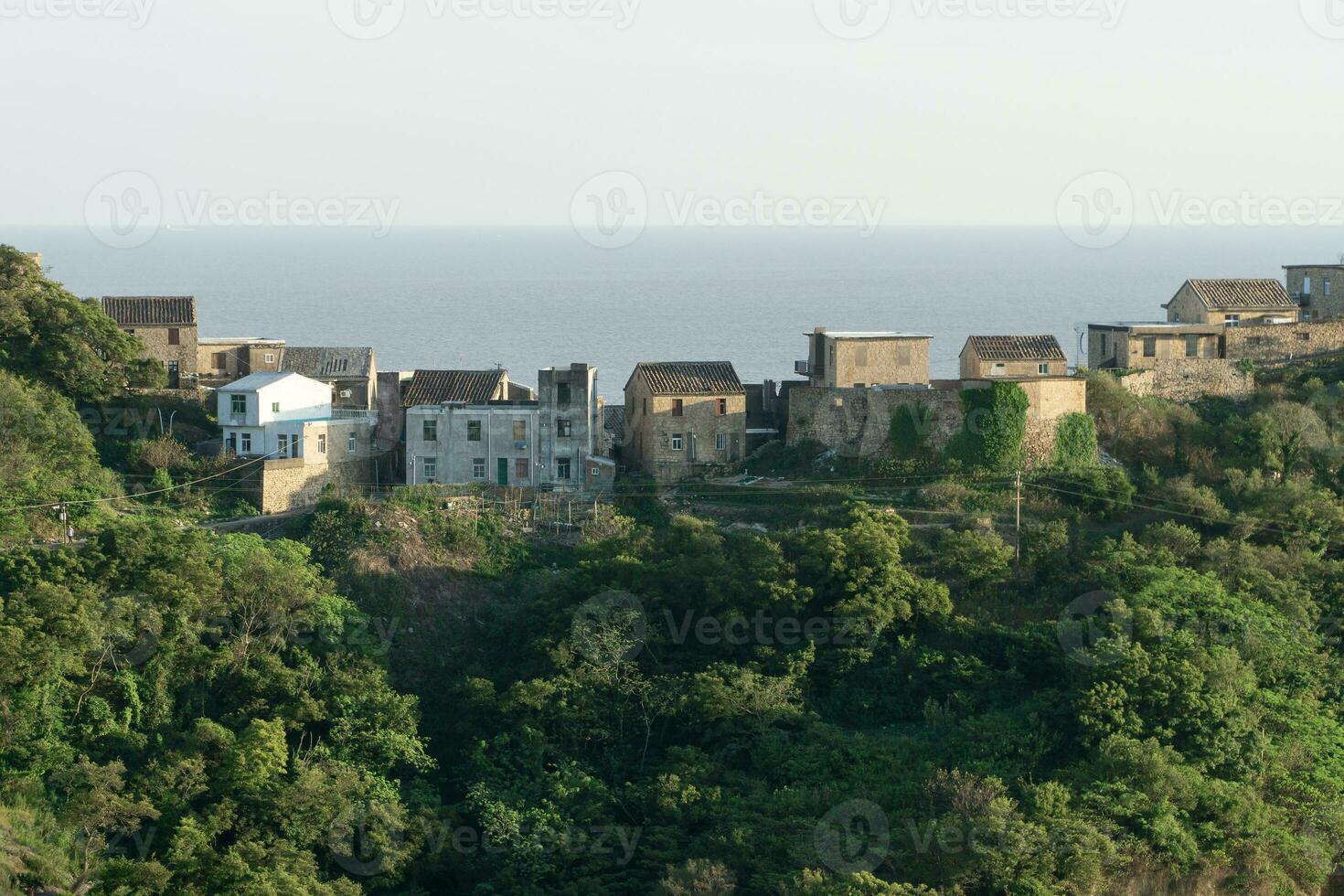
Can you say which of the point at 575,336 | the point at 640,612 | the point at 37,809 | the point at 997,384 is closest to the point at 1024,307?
the point at 575,336

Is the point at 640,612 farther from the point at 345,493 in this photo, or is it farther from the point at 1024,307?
the point at 1024,307

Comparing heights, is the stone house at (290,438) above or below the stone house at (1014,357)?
below

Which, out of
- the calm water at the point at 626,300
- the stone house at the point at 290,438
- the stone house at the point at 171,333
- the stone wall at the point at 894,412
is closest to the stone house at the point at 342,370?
the stone house at the point at 290,438

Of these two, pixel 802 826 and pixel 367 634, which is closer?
pixel 802 826

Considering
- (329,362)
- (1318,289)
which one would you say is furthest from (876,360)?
(1318,289)

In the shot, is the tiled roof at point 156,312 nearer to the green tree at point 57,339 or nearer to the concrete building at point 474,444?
the green tree at point 57,339

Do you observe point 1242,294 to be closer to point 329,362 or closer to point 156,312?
point 329,362
